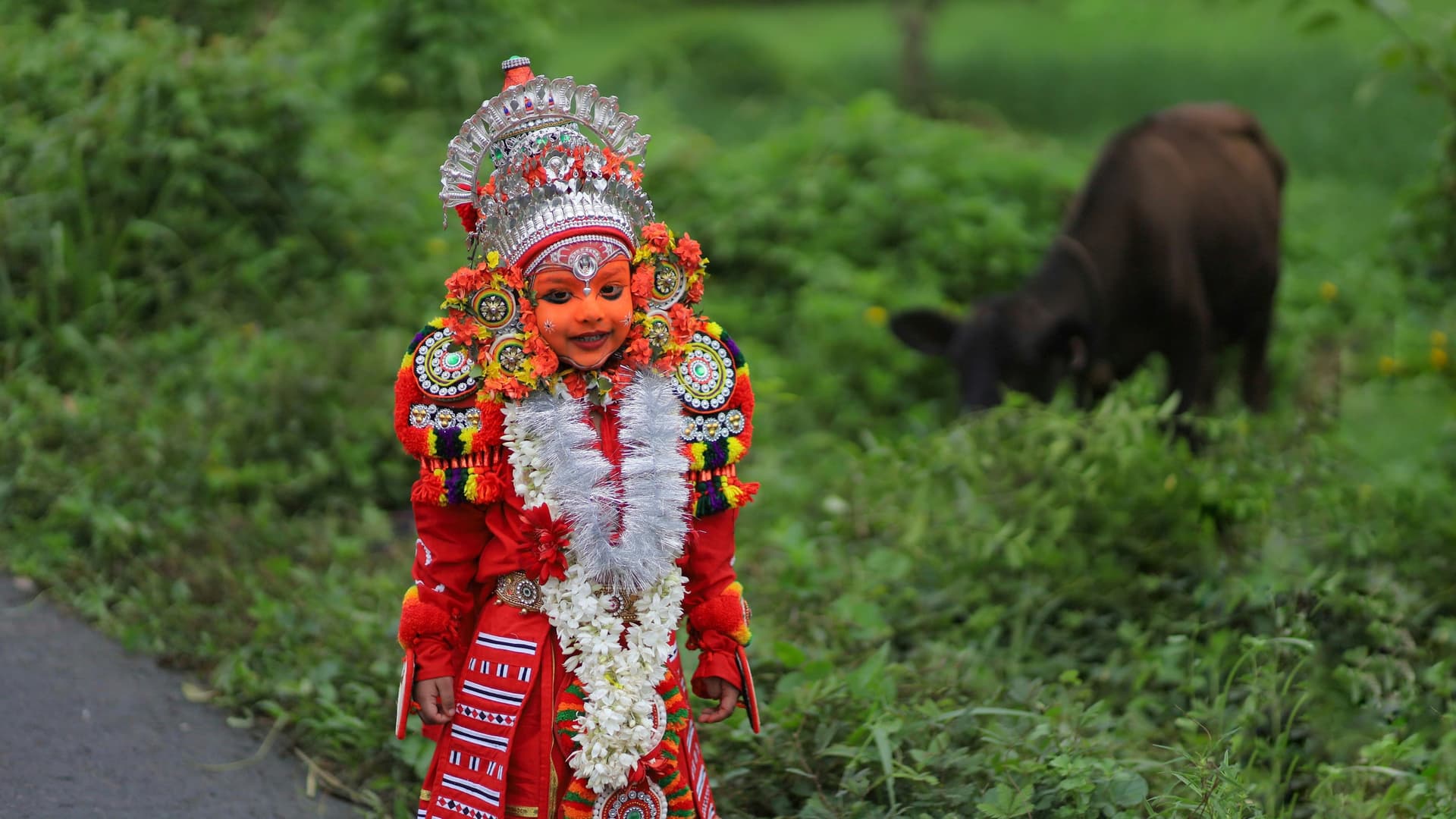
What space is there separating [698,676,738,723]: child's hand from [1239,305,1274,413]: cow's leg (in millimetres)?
4619

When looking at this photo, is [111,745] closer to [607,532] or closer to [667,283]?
[607,532]

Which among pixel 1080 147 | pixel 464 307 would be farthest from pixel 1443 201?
pixel 1080 147

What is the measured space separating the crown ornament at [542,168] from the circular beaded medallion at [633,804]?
1021 mm

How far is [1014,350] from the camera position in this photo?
5.75 meters

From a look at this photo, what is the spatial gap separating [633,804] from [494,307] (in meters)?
0.98

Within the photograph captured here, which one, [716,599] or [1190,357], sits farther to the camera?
[1190,357]

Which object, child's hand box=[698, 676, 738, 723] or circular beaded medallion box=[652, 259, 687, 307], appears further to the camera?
child's hand box=[698, 676, 738, 723]

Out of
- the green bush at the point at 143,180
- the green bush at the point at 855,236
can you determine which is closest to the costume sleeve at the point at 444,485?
the green bush at the point at 143,180

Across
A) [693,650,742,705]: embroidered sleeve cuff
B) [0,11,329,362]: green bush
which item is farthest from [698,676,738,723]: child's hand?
[0,11,329,362]: green bush

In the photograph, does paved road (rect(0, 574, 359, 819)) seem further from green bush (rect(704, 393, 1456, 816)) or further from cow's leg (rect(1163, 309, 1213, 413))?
cow's leg (rect(1163, 309, 1213, 413))

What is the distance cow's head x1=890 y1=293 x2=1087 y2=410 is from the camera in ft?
18.9

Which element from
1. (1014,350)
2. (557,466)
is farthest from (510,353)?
(1014,350)

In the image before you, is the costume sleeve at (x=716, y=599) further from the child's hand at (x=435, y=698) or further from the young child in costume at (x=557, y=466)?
the child's hand at (x=435, y=698)

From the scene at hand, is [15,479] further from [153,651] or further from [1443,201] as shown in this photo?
[1443,201]
